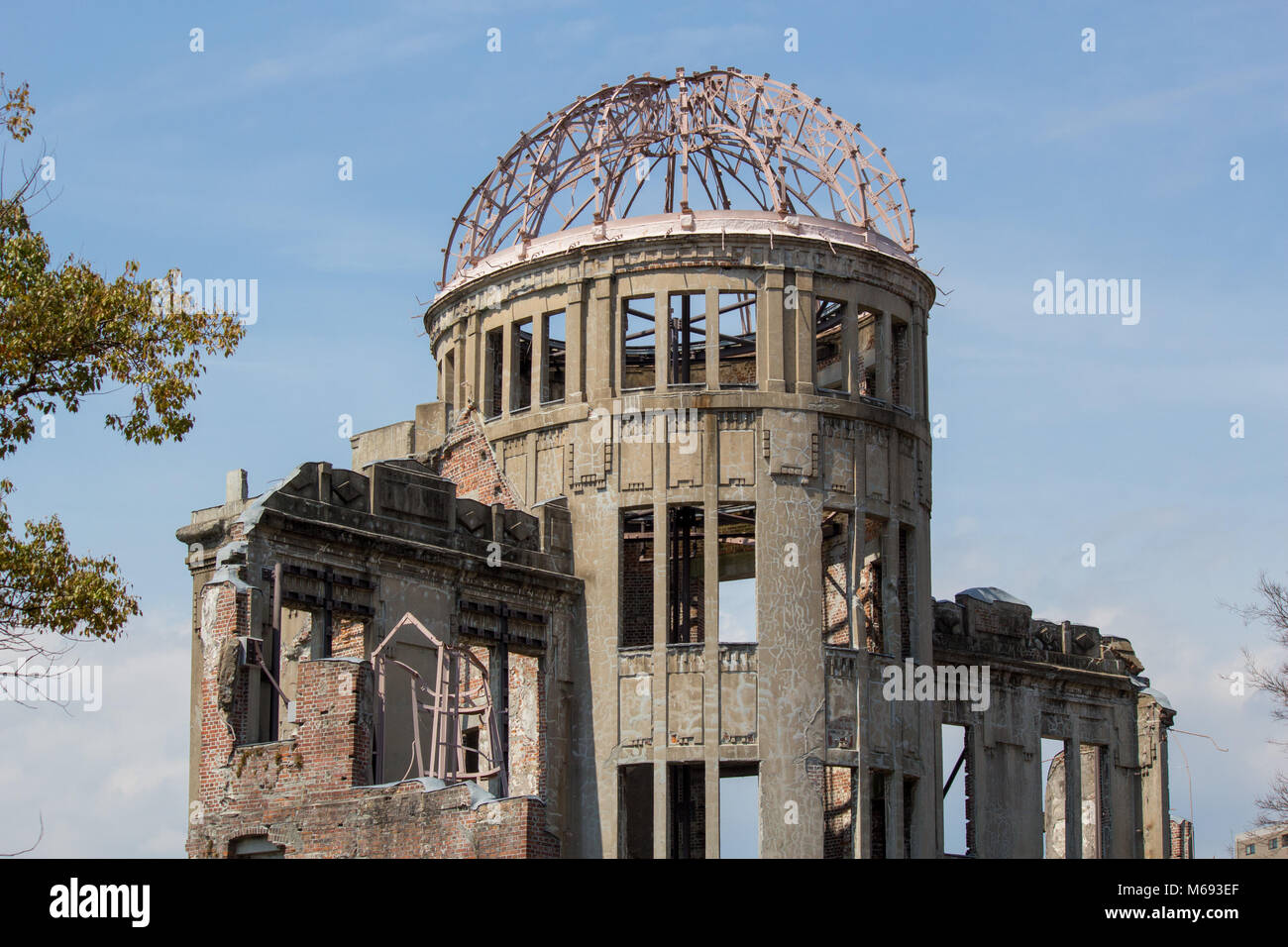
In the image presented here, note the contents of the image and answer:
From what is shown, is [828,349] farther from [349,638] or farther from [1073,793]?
[349,638]

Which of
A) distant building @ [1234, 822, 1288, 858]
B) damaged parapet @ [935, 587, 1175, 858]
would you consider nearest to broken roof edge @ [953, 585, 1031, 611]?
damaged parapet @ [935, 587, 1175, 858]

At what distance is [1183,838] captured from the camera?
4950 cm

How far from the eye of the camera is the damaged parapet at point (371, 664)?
92.3 feet

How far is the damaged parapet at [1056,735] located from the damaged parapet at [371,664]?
9451mm

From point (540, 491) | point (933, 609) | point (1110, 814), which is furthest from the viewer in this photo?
point (1110, 814)

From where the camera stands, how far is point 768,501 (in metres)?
36.2

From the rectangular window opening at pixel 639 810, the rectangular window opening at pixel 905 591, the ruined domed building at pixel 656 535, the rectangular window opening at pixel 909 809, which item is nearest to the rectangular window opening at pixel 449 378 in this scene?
the ruined domed building at pixel 656 535

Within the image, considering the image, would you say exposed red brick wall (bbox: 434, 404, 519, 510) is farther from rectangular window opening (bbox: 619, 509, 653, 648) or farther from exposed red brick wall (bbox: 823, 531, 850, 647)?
exposed red brick wall (bbox: 823, 531, 850, 647)

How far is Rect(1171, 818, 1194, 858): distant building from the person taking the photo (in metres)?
49.2

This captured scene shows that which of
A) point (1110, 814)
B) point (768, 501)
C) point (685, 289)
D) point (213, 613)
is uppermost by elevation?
point (685, 289)
